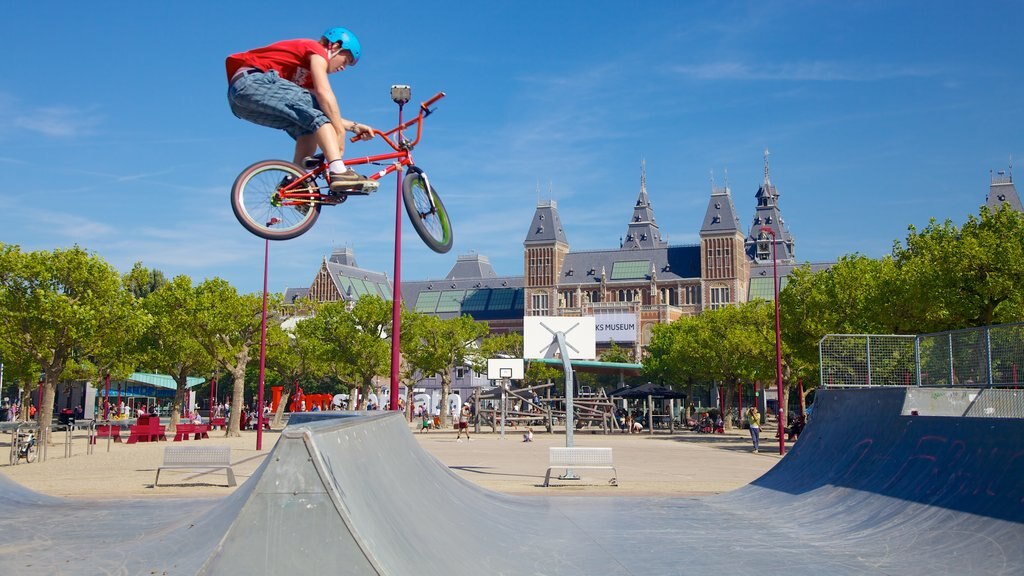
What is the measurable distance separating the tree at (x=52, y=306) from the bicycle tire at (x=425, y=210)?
23246 millimetres

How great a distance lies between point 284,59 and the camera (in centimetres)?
845

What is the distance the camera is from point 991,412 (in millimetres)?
14039

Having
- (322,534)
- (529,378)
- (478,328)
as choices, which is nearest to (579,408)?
(478,328)

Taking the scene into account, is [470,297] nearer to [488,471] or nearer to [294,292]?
[294,292]

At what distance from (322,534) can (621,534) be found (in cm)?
633

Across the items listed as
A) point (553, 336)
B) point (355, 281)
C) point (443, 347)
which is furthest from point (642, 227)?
point (553, 336)

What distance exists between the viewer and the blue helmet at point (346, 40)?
28.3ft

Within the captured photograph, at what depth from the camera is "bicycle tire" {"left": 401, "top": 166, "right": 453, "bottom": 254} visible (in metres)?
9.80

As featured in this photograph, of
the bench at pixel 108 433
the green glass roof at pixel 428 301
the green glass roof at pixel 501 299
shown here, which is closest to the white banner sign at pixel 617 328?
the green glass roof at pixel 501 299

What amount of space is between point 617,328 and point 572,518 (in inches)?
4142

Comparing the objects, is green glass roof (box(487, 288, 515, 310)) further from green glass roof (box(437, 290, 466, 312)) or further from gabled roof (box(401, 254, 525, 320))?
green glass roof (box(437, 290, 466, 312))

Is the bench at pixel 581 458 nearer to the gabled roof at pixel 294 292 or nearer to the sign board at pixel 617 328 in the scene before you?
the sign board at pixel 617 328

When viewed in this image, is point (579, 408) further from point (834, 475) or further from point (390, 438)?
point (390, 438)

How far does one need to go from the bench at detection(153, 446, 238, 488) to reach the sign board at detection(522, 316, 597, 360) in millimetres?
7975
